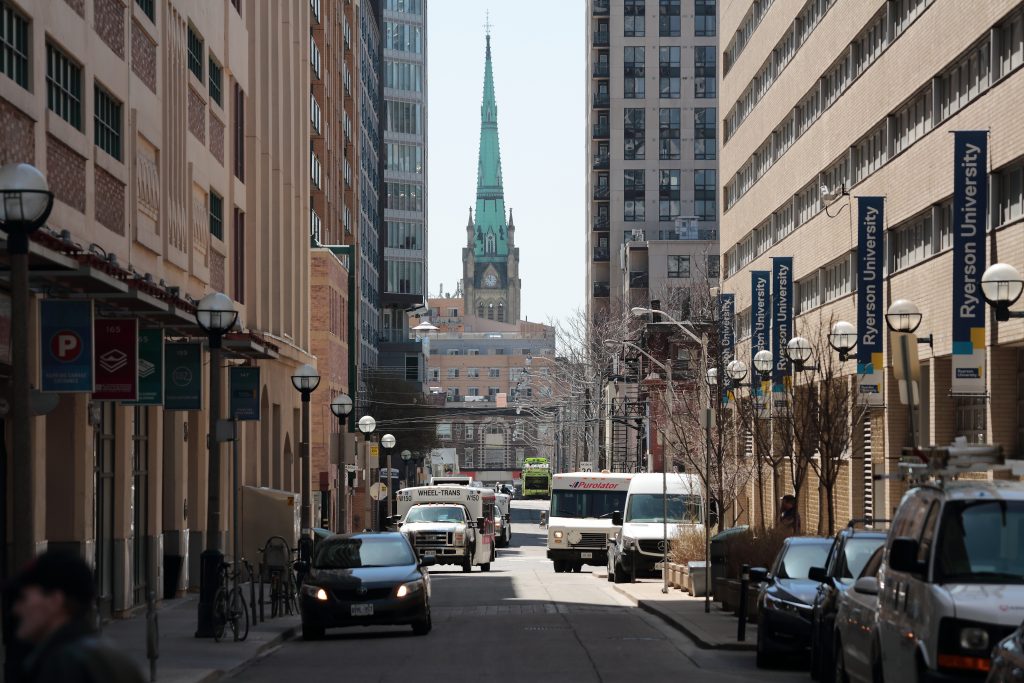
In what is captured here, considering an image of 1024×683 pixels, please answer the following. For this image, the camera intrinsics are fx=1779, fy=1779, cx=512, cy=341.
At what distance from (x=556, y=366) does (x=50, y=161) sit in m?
84.7

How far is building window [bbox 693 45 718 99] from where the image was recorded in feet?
458

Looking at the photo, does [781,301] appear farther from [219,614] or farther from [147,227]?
[219,614]

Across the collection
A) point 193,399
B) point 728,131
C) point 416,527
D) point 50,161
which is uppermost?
point 728,131

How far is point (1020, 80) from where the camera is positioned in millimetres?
31938

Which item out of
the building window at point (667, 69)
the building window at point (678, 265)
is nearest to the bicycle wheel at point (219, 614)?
the building window at point (678, 265)

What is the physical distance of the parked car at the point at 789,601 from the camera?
19.6 metres

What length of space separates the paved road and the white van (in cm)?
603

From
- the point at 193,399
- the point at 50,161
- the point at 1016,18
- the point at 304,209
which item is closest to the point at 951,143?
the point at 1016,18

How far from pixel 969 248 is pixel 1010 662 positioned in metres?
23.4

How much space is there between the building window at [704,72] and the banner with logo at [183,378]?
4354 inches

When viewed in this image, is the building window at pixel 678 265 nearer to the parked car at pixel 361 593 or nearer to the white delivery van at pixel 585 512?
the white delivery van at pixel 585 512

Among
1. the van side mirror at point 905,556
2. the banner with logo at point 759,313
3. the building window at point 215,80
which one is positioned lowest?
the van side mirror at point 905,556

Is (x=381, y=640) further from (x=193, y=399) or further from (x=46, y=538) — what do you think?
(x=193, y=399)

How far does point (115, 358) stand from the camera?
24.7 metres
